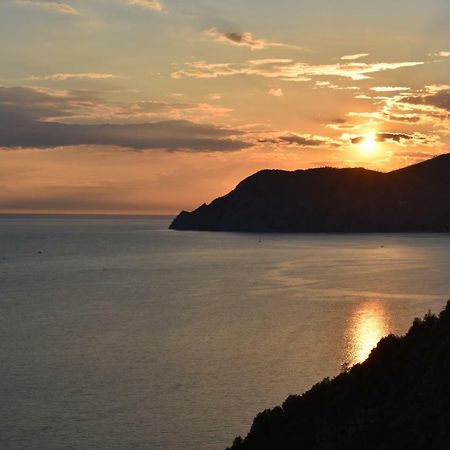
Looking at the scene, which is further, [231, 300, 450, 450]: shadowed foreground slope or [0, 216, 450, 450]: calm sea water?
[0, 216, 450, 450]: calm sea water

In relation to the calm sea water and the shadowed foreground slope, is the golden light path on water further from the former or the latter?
the shadowed foreground slope

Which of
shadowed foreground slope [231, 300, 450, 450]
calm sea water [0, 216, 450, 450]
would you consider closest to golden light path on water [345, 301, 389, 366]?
calm sea water [0, 216, 450, 450]

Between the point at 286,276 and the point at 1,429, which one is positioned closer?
the point at 1,429

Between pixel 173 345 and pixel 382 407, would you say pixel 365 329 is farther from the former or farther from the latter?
pixel 382 407

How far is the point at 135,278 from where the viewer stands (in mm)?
144375

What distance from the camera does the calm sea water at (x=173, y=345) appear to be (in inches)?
1847

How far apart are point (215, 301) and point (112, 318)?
2133 centimetres

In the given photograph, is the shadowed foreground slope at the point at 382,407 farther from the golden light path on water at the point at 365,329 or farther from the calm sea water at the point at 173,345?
the golden light path on water at the point at 365,329

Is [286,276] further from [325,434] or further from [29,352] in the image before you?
[325,434]

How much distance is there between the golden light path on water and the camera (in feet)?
225

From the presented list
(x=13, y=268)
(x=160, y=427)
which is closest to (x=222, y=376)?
(x=160, y=427)

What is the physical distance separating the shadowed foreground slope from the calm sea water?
1233cm

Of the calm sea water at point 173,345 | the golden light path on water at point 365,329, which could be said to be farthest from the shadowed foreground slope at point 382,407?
the golden light path on water at point 365,329

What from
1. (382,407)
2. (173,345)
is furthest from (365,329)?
(382,407)
